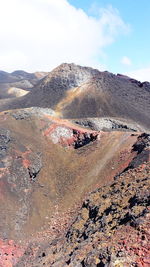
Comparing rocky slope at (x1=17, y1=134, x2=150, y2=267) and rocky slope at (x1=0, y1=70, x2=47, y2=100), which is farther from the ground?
rocky slope at (x1=0, y1=70, x2=47, y2=100)

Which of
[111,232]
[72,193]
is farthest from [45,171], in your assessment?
[111,232]

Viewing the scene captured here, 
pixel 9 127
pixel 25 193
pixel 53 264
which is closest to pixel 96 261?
pixel 53 264

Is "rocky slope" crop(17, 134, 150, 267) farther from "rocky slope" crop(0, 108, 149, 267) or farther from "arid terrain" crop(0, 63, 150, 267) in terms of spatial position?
"rocky slope" crop(0, 108, 149, 267)

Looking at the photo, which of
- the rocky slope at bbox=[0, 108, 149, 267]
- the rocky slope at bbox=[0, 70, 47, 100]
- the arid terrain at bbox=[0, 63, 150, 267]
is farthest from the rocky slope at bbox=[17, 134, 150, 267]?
the rocky slope at bbox=[0, 70, 47, 100]

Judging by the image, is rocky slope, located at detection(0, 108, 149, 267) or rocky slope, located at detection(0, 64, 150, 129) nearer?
rocky slope, located at detection(0, 108, 149, 267)

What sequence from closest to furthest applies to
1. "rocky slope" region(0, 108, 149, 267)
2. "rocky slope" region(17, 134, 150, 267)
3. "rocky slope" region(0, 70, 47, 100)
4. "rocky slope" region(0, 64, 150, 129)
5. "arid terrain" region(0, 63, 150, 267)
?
"rocky slope" region(17, 134, 150, 267)
"arid terrain" region(0, 63, 150, 267)
"rocky slope" region(0, 108, 149, 267)
"rocky slope" region(0, 64, 150, 129)
"rocky slope" region(0, 70, 47, 100)

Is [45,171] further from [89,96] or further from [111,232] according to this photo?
[89,96]
